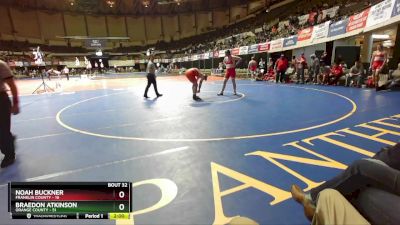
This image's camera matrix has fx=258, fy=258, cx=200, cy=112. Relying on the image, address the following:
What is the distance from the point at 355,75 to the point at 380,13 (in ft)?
9.58

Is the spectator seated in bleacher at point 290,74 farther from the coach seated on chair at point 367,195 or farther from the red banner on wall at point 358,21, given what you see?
the coach seated on chair at point 367,195

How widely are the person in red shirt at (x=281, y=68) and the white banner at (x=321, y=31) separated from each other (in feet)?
7.43

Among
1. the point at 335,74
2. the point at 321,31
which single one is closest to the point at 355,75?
the point at 335,74

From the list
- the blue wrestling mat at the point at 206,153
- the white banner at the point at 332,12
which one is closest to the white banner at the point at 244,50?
the white banner at the point at 332,12

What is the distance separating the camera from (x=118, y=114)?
26.3ft

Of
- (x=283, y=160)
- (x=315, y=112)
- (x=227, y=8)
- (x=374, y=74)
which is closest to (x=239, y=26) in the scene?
(x=227, y=8)

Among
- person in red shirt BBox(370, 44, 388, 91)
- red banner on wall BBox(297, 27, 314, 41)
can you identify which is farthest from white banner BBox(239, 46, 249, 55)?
person in red shirt BBox(370, 44, 388, 91)

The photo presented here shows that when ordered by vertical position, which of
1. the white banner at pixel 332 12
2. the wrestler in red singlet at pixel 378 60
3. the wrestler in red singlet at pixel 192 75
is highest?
the white banner at pixel 332 12

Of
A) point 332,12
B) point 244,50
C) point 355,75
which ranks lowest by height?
point 355,75

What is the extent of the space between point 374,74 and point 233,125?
906cm

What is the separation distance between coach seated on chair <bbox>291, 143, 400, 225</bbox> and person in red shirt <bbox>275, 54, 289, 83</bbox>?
14.8m
